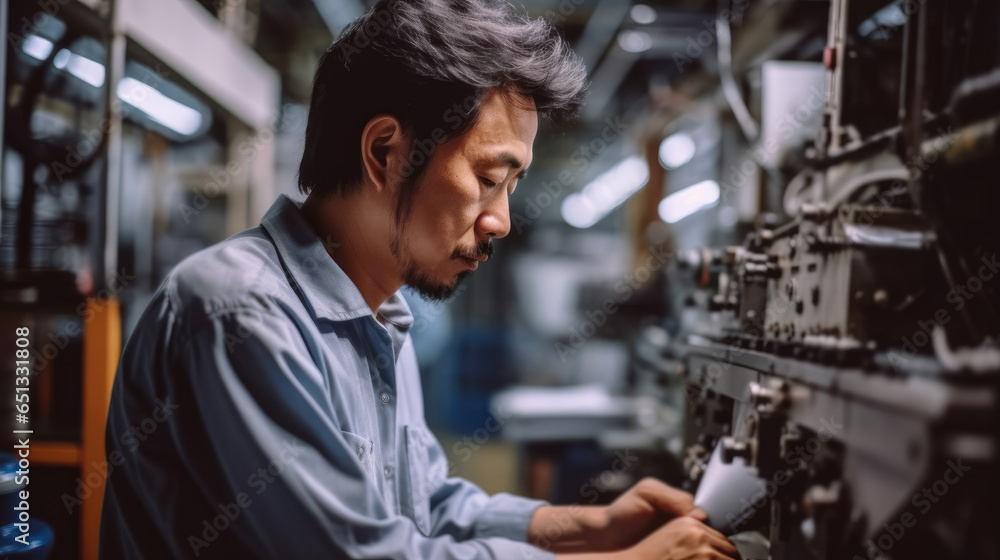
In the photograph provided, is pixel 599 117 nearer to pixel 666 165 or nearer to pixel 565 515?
pixel 666 165

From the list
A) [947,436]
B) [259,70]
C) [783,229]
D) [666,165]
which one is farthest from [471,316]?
[947,436]

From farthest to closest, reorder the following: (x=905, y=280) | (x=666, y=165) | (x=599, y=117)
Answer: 1. (x=599, y=117)
2. (x=666, y=165)
3. (x=905, y=280)

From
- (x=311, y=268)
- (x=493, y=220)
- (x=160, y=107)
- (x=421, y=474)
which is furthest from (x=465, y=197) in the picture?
(x=160, y=107)

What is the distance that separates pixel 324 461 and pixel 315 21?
4.26 m

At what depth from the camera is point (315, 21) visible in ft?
14.4

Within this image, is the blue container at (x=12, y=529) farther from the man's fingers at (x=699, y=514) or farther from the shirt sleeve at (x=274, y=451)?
the man's fingers at (x=699, y=514)

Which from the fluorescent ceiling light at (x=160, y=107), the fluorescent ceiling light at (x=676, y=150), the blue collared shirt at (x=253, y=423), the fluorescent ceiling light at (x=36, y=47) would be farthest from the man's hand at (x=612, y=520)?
the fluorescent ceiling light at (x=676, y=150)

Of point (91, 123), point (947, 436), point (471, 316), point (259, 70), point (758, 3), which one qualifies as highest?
point (259, 70)

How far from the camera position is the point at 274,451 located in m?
0.88

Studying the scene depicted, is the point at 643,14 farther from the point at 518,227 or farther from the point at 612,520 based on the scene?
the point at 612,520

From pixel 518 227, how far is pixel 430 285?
7.77ft

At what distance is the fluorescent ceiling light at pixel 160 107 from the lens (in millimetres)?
2258

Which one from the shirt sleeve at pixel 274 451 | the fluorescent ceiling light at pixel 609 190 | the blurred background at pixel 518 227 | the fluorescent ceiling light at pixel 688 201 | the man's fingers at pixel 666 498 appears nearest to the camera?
the shirt sleeve at pixel 274 451

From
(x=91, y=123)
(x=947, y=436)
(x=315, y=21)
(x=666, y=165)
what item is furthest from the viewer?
(x=666, y=165)
